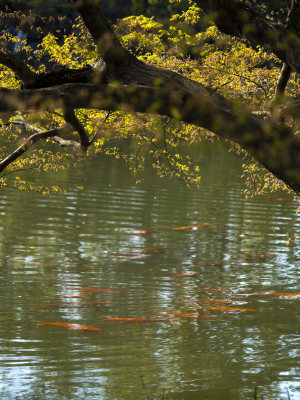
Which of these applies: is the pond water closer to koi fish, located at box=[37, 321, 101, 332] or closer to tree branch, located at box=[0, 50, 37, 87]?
koi fish, located at box=[37, 321, 101, 332]

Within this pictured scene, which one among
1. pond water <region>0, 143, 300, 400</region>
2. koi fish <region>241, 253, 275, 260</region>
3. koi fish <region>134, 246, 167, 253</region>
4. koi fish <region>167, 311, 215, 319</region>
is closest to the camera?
pond water <region>0, 143, 300, 400</region>

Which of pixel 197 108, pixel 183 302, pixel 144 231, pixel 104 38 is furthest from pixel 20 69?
pixel 144 231

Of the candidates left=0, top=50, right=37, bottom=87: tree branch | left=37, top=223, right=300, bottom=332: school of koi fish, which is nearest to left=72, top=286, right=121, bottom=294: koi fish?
left=37, top=223, right=300, bottom=332: school of koi fish

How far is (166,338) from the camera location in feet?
35.1

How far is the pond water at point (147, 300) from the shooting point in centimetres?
895

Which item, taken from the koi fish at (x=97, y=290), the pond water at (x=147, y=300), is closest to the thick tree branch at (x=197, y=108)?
the pond water at (x=147, y=300)

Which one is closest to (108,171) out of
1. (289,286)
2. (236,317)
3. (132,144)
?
(132,144)

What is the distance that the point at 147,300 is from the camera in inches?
507

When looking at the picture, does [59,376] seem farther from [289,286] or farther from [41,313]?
→ [289,286]

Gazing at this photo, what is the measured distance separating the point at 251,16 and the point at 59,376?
16.6ft

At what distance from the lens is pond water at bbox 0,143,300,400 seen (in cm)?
895

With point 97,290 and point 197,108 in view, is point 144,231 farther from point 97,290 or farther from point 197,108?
point 197,108

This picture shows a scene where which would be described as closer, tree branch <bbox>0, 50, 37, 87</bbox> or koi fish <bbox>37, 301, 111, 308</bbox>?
tree branch <bbox>0, 50, 37, 87</bbox>

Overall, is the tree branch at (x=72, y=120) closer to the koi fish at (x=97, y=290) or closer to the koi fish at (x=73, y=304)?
the koi fish at (x=73, y=304)
